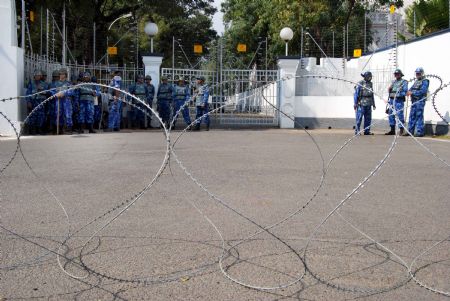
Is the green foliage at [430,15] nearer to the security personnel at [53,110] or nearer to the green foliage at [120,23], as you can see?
the green foliage at [120,23]

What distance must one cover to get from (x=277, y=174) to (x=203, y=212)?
3.28 metres

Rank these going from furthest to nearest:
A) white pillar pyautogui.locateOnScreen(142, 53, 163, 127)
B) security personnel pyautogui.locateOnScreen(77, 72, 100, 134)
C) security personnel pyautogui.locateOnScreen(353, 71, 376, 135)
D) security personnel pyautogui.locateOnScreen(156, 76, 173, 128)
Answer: white pillar pyautogui.locateOnScreen(142, 53, 163, 127) < security personnel pyautogui.locateOnScreen(156, 76, 173, 128) < security personnel pyautogui.locateOnScreen(77, 72, 100, 134) < security personnel pyautogui.locateOnScreen(353, 71, 376, 135)

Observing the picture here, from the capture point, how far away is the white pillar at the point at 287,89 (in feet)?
69.4

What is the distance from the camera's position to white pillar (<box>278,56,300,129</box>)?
2116 cm

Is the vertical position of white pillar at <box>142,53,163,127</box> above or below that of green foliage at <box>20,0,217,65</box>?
below

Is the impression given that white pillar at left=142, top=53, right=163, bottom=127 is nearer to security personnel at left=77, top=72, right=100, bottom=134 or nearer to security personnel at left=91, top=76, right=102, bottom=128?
security personnel at left=91, top=76, right=102, bottom=128

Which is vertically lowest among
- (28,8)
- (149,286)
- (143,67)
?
(149,286)

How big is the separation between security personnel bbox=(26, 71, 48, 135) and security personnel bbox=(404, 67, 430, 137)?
10750mm

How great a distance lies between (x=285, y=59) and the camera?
833 inches

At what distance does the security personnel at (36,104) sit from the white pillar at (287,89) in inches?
346

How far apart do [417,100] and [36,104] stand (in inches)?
439

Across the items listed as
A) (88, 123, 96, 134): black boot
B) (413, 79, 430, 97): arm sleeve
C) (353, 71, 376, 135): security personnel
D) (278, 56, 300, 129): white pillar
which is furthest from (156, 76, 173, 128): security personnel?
(413, 79, 430, 97): arm sleeve

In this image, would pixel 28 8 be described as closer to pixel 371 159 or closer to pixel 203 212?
pixel 371 159

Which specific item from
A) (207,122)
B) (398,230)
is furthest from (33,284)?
(207,122)
